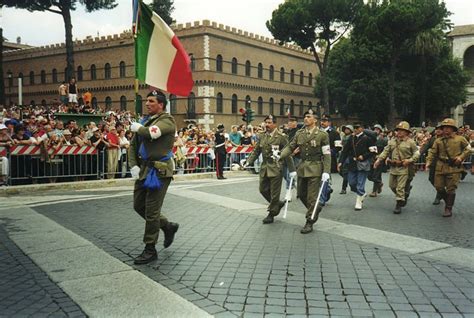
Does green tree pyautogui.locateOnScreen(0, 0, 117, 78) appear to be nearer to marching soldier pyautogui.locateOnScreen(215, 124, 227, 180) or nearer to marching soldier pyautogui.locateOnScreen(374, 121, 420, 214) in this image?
marching soldier pyautogui.locateOnScreen(215, 124, 227, 180)

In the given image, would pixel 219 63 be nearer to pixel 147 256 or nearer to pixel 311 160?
pixel 311 160

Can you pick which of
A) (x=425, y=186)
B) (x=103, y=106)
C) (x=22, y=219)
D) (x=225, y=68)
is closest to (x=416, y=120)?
(x=225, y=68)

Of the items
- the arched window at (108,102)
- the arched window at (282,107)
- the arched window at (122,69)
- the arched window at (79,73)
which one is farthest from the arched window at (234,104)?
the arched window at (79,73)

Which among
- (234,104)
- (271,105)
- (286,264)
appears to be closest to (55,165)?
(286,264)

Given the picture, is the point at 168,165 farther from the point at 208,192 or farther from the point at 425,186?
the point at 425,186

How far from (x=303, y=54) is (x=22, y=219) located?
5561 cm

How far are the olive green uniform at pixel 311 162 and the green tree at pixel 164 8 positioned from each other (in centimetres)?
3990

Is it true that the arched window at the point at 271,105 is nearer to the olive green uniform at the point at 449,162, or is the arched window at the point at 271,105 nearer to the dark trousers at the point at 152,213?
the olive green uniform at the point at 449,162

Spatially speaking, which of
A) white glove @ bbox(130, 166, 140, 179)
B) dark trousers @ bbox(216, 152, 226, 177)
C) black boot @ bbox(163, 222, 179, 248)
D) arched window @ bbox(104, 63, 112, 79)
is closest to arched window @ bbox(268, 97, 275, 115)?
arched window @ bbox(104, 63, 112, 79)

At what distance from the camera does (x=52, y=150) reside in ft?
41.8

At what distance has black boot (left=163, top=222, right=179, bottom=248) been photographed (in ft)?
20.6

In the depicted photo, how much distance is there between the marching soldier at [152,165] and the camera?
5730mm

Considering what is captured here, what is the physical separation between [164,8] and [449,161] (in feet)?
135

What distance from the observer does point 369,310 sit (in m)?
4.31
